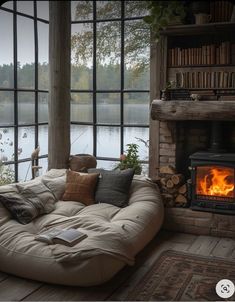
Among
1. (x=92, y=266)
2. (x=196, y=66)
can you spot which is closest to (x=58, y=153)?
(x=196, y=66)

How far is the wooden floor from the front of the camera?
9.46 feet

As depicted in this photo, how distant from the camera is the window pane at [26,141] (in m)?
4.98

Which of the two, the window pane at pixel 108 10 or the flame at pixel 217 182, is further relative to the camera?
the window pane at pixel 108 10

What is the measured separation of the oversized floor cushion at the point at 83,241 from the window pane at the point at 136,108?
115cm

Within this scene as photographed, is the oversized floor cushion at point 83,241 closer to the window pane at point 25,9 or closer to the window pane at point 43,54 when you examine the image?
the window pane at point 43,54

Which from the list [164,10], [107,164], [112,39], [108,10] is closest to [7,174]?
[107,164]

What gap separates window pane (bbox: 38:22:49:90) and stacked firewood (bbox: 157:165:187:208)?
2011mm

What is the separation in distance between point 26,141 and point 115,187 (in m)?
1.45

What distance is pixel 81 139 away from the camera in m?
5.47

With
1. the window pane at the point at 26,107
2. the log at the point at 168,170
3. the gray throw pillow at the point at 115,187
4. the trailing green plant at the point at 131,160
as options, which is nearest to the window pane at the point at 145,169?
the trailing green plant at the point at 131,160

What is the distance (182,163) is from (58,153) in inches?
60.4

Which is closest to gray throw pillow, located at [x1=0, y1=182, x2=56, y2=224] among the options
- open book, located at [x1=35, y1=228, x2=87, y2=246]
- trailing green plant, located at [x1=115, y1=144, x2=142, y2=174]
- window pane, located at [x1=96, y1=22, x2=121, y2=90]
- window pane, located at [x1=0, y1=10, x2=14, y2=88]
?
open book, located at [x1=35, y1=228, x2=87, y2=246]

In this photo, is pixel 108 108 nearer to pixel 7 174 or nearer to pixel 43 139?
pixel 43 139

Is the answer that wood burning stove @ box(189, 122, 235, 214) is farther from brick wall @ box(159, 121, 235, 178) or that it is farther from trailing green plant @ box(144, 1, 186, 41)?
trailing green plant @ box(144, 1, 186, 41)
